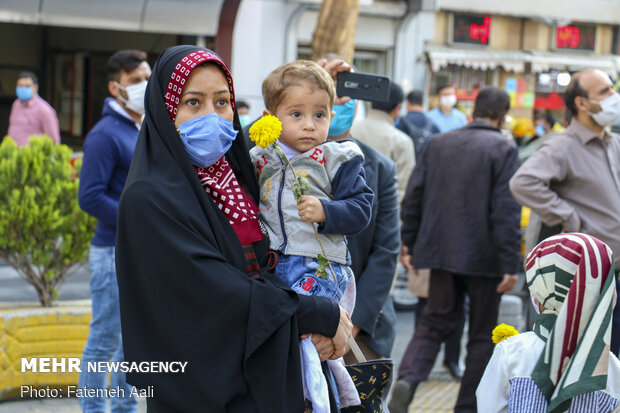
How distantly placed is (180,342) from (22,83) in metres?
10.2

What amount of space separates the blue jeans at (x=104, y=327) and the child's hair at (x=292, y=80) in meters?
2.08

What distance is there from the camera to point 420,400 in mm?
5957

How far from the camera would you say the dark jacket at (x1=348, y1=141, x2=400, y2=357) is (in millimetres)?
3613

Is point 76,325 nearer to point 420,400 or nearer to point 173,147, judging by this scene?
point 420,400

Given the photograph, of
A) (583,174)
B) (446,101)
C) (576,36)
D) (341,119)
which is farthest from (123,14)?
(576,36)

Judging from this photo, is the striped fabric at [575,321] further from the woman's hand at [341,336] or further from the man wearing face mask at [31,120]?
the man wearing face mask at [31,120]

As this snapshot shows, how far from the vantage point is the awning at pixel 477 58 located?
62.7 ft

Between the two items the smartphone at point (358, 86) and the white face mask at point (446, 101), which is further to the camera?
the white face mask at point (446, 101)

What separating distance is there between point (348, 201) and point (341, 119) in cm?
105

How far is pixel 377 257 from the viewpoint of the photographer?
371 centimetres

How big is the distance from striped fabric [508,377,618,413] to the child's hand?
33.3 inches

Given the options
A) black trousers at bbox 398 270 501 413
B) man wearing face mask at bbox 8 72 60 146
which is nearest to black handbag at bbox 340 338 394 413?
black trousers at bbox 398 270 501 413

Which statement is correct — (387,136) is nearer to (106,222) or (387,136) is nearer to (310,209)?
(106,222)

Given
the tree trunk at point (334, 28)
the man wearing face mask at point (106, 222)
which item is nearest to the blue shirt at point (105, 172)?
the man wearing face mask at point (106, 222)
